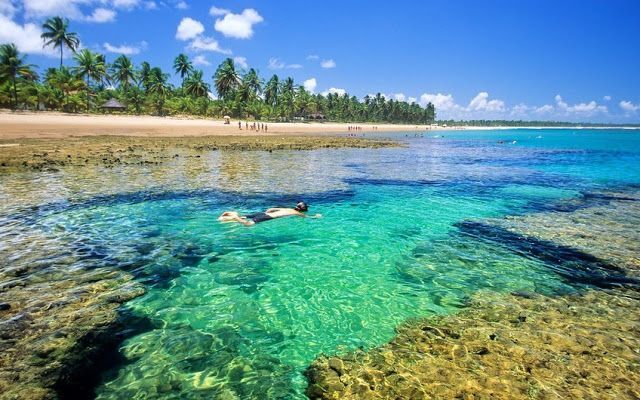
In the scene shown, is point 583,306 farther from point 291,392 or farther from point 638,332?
point 291,392

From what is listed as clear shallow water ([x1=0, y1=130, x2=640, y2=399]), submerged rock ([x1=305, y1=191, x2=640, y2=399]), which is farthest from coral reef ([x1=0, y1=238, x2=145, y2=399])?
submerged rock ([x1=305, y1=191, x2=640, y2=399])

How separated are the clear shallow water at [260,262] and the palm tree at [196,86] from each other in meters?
92.6

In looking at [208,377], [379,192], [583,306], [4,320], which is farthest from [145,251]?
[379,192]

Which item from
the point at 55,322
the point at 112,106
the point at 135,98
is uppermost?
the point at 135,98

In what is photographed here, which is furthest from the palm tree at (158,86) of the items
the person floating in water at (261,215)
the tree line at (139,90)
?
the person floating in water at (261,215)

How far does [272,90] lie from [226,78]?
3043 cm

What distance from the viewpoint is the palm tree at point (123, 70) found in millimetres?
92312

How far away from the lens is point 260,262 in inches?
345

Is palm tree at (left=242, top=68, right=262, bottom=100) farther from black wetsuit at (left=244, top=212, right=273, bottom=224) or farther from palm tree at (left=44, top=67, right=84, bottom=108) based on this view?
black wetsuit at (left=244, top=212, right=273, bottom=224)

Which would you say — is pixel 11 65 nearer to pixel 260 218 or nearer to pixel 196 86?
pixel 196 86

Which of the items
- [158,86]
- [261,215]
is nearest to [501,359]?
[261,215]

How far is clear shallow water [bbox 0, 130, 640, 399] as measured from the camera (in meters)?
5.17

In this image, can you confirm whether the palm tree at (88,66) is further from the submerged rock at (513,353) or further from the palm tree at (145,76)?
the submerged rock at (513,353)

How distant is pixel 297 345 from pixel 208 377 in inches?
55.6
